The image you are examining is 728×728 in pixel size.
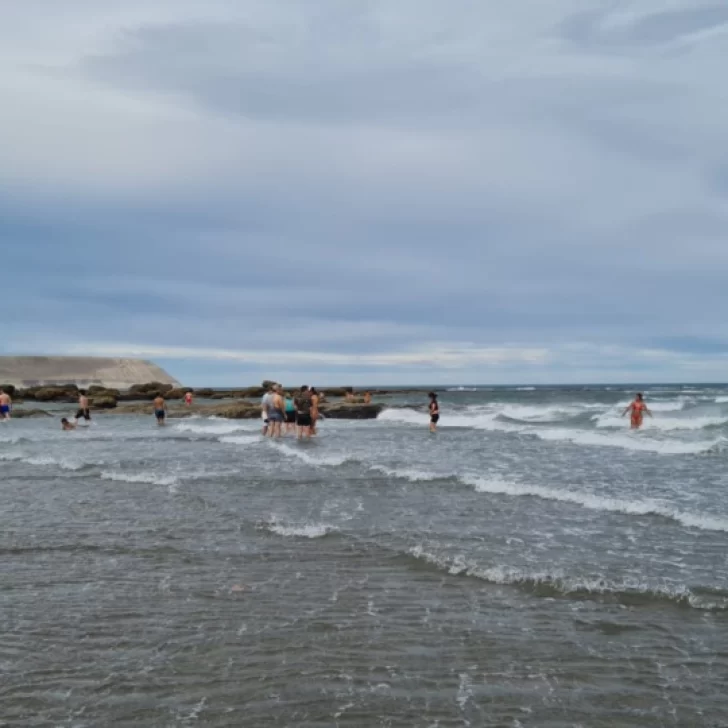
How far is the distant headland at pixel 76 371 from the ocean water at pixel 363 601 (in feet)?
315

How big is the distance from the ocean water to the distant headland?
315 feet

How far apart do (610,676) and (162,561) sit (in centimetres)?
496

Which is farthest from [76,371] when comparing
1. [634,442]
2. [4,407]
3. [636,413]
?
[634,442]

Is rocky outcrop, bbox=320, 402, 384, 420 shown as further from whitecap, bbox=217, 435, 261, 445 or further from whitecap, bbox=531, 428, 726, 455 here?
whitecap, bbox=217, 435, 261, 445

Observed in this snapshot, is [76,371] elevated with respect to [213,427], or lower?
elevated

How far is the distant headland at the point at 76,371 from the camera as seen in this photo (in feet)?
343

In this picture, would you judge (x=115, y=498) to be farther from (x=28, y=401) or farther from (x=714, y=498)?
(x=28, y=401)

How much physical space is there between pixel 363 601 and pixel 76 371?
375 feet

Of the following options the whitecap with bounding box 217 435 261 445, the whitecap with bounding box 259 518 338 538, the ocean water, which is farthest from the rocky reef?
the whitecap with bounding box 259 518 338 538

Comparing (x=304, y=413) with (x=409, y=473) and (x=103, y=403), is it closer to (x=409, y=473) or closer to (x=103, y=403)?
(x=409, y=473)

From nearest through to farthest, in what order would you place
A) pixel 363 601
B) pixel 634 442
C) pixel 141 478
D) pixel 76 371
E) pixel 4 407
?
pixel 363 601
pixel 141 478
pixel 634 442
pixel 4 407
pixel 76 371

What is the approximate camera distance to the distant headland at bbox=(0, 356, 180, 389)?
104625 millimetres

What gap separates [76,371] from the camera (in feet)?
369

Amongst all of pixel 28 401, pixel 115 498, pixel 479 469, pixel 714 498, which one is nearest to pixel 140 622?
pixel 115 498
